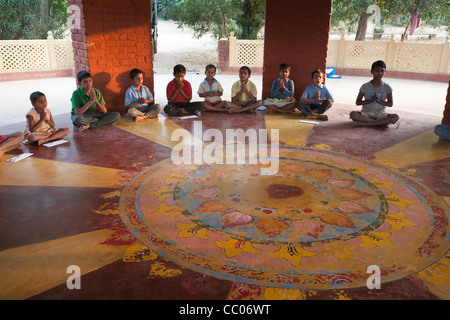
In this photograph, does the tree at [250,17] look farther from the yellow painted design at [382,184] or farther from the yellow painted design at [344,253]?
the yellow painted design at [344,253]

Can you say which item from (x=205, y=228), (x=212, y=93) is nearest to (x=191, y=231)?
(x=205, y=228)

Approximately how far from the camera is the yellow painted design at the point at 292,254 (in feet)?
10.5

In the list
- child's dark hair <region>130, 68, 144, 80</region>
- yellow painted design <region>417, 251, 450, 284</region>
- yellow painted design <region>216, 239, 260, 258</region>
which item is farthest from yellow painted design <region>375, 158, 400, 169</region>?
child's dark hair <region>130, 68, 144, 80</region>

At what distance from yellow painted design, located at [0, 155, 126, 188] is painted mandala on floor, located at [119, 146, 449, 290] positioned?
396 millimetres

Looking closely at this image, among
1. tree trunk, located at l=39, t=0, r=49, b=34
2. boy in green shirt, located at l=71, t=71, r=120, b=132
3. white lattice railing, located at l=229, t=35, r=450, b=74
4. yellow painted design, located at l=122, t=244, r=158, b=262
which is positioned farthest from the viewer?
tree trunk, located at l=39, t=0, r=49, b=34

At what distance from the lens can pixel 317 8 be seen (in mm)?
8344

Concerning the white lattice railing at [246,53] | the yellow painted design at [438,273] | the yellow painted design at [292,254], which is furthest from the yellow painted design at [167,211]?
the white lattice railing at [246,53]

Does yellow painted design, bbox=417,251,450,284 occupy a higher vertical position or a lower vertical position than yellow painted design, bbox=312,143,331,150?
lower

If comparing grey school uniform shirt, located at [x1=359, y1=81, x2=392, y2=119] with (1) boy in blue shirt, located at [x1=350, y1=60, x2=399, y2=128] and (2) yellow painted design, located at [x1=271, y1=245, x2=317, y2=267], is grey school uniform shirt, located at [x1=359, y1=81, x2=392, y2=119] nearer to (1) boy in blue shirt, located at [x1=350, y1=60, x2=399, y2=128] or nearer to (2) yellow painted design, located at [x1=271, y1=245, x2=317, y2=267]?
(1) boy in blue shirt, located at [x1=350, y1=60, x2=399, y2=128]

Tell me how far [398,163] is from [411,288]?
2.83 meters

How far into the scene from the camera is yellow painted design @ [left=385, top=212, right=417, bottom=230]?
3750 mm

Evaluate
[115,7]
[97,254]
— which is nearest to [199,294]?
[97,254]

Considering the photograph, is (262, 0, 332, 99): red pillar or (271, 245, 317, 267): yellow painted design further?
(262, 0, 332, 99): red pillar
